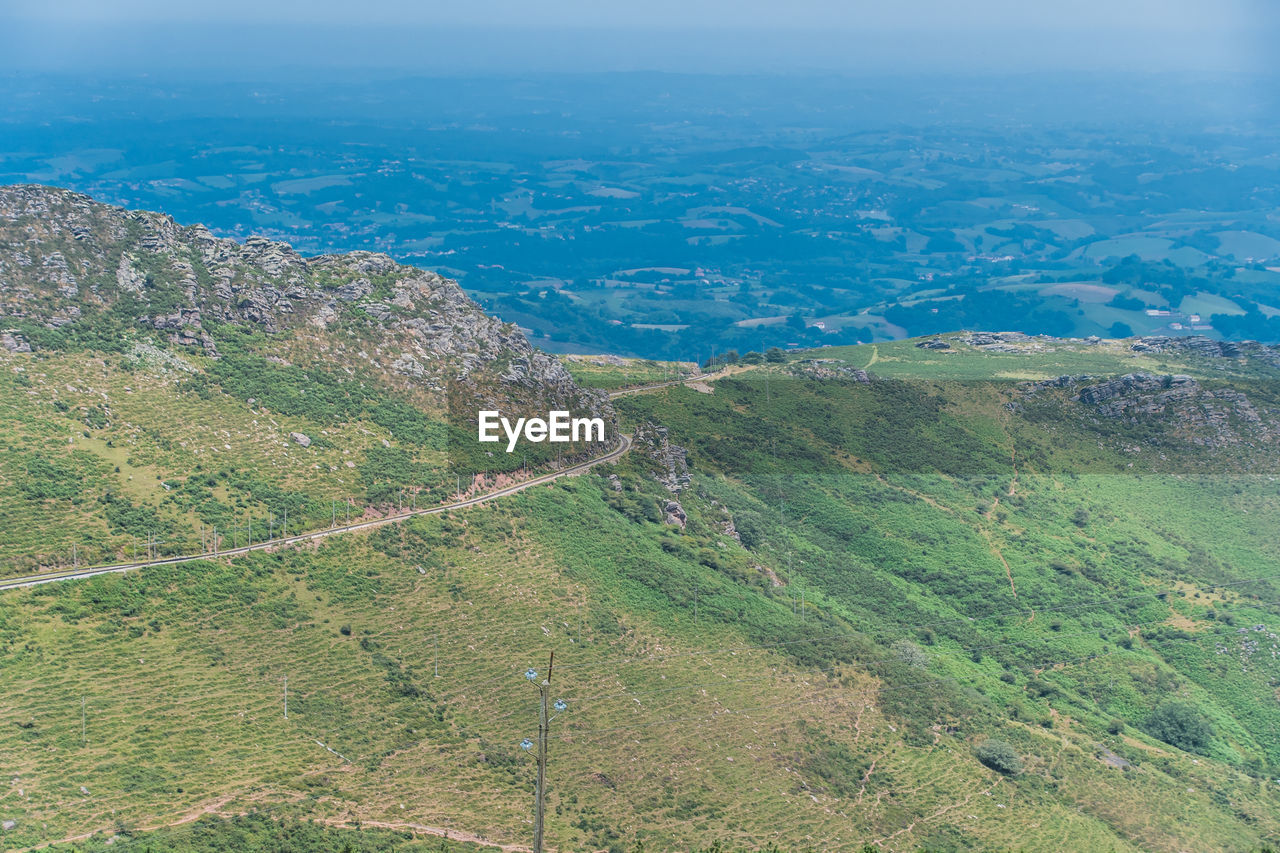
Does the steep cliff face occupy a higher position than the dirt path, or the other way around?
the steep cliff face

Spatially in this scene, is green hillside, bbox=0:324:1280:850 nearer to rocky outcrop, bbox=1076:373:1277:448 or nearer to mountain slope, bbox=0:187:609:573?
mountain slope, bbox=0:187:609:573

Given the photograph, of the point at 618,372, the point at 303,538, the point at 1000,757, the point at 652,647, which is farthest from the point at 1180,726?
the point at 618,372

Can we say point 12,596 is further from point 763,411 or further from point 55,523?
point 763,411

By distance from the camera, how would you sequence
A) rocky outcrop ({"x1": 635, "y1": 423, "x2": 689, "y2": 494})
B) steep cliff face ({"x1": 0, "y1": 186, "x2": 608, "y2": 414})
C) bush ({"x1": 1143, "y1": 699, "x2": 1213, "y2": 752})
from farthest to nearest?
rocky outcrop ({"x1": 635, "y1": 423, "x2": 689, "y2": 494}) < steep cliff face ({"x1": 0, "y1": 186, "x2": 608, "y2": 414}) < bush ({"x1": 1143, "y1": 699, "x2": 1213, "y2": 752})

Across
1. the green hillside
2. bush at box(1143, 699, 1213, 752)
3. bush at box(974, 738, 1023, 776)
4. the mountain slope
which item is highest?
the mountain slope

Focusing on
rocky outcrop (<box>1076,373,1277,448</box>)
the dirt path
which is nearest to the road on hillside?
the dirt path

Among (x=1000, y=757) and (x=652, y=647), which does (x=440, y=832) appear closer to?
(x=652, y=647)

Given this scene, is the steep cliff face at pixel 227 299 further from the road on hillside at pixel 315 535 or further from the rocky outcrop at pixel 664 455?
the road on hillside at pixel 315 535
